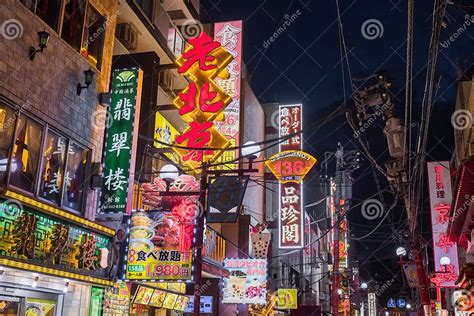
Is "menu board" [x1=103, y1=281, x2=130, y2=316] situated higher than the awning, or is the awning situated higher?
the awning

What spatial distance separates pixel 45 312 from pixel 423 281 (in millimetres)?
13854

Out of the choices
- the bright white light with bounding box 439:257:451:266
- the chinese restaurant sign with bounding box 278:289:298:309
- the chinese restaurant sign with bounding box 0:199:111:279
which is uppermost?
the bright white light with bounding box 439:257:451:266

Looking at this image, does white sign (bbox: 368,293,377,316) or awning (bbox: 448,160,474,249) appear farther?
white sign (bbox: 368,293,377,316)

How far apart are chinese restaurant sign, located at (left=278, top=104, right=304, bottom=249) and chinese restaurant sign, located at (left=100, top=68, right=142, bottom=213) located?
51.5ft

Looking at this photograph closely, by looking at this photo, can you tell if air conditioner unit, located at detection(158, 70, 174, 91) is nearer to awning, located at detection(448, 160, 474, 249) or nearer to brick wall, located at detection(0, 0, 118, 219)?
brick wall, located at detection(0, 0, 118, 219)

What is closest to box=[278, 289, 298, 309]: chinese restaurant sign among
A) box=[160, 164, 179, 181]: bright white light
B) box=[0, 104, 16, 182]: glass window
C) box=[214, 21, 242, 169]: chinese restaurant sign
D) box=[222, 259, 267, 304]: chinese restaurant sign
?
box=[214, 21, 242, 169]: chinese restaurant sign

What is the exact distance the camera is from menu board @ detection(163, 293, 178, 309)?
19.9 meters

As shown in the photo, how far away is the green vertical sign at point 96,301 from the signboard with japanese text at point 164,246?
0.90 m

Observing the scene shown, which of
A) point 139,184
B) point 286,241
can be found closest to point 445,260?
point 286,241

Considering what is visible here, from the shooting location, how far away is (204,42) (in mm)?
20797

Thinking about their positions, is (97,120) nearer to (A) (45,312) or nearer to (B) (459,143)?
(A) (45,312)

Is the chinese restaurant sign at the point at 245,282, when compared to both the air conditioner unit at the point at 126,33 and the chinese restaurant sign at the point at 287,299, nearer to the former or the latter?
the air conditioner unit at the point at 126,33

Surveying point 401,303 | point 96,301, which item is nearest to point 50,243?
point 96,301

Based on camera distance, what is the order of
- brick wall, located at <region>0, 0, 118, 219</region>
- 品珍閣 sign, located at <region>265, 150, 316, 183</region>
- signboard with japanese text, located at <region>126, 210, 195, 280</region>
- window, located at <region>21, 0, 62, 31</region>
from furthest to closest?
品珍閣 sign, located at <region>265, 150, 316, 183</region> < signboard with japanese text, located at <region>126, 210, 195, 280</region> < window, located at <region>21, 0, 62, 31</region> < brick wall, located at <region>0, 0, 118, 219</region>
